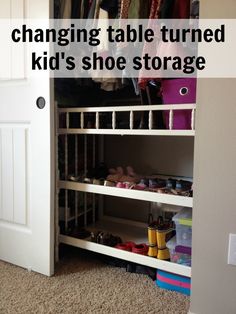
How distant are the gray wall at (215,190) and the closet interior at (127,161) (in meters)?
0.11

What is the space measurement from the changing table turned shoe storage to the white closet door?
0.11 m

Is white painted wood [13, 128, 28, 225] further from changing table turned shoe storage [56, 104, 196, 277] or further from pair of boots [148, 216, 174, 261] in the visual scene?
pair of boots [148, 216, 174, 261]

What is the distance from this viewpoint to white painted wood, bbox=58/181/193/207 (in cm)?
116

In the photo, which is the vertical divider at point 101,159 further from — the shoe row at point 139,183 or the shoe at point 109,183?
the shoe at point 109,183

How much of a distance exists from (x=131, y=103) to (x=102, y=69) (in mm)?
492

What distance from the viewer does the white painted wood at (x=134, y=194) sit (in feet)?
3.82

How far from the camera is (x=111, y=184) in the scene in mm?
1409

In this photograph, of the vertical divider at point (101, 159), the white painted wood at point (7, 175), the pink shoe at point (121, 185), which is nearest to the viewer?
the pink shoe at point (121, 185)

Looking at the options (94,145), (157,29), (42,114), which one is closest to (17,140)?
(42,114)

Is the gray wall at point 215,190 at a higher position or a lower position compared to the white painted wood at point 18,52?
lower

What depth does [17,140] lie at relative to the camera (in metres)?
1.47

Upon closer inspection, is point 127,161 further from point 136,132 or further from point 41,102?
point 41,102

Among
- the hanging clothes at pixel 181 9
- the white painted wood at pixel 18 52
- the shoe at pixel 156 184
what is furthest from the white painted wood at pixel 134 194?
the hanging clothes at pixel 181 9

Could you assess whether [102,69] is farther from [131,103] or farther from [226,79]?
[226,79]
